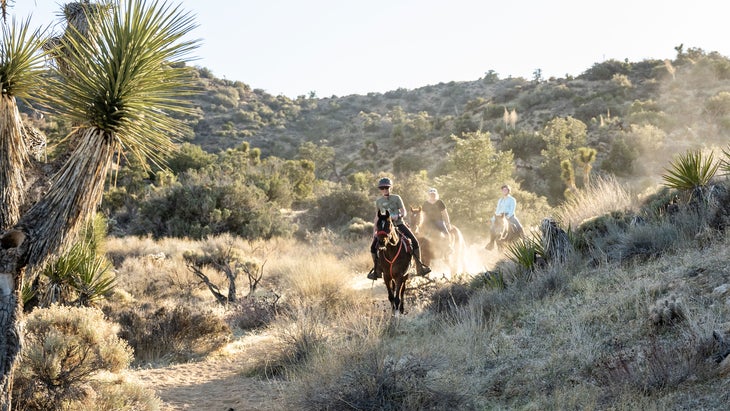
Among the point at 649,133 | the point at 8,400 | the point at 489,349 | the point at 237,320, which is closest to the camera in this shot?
the point at 8,400

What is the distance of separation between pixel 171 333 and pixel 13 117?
208 inches

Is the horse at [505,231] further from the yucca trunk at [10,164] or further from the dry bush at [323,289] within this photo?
the yucca trunk at [10,164]

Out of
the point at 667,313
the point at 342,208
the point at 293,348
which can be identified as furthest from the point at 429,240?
the point at 342,208

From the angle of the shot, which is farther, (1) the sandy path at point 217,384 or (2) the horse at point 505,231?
(2) the horse at point 505,231

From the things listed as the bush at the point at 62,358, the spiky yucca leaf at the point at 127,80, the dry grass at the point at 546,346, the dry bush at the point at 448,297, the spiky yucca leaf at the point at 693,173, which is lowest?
the dry bush at the point at 448,297

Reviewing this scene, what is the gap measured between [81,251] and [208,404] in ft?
12.8

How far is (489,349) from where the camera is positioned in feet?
21.9

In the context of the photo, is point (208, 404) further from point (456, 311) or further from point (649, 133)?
point (649, 133)

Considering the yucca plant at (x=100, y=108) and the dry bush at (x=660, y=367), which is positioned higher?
the yucca plant at (x=100, y=108)

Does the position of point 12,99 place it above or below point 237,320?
above

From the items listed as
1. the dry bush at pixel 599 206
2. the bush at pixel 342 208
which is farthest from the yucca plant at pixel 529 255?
the bush at pixel 342 208

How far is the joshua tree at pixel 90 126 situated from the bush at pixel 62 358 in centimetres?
59

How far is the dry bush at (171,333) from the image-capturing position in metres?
8.79

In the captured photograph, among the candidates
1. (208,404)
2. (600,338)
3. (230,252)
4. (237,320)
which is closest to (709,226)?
(600,338)
